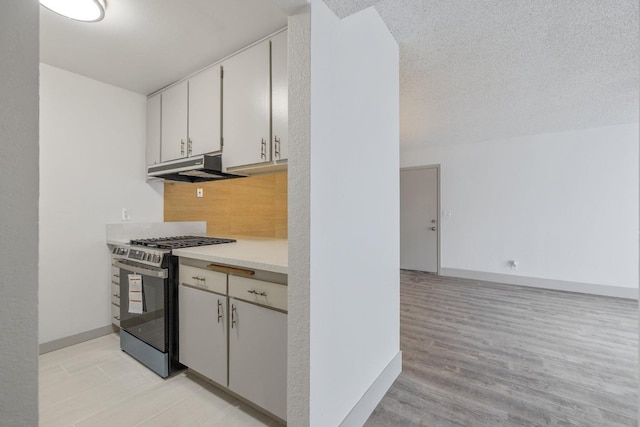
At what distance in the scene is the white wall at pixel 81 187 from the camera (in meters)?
2.27

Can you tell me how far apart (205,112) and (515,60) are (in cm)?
249

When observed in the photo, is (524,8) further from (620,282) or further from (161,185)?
(620,282)

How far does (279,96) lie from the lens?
176 cm

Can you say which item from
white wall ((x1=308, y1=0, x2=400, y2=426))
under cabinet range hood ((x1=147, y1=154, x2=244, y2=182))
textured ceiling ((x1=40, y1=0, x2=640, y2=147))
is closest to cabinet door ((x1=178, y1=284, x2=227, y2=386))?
white wall ((x1=308, y1=0, x2=400, y2=426))

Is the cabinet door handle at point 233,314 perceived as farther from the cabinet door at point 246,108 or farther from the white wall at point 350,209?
the cabinet door at point 246,108

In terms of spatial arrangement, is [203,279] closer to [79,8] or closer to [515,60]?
[79,8]

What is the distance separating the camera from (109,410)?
1609 millimetres

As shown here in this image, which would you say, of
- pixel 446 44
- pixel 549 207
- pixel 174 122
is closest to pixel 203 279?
pixel 174 122

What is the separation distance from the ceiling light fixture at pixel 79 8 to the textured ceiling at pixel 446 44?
5cm

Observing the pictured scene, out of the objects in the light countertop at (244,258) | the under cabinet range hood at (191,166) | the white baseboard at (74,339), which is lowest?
the white baseboard at (74,339)

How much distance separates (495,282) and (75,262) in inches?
212

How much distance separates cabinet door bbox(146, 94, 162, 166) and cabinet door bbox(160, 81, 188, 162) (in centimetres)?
9

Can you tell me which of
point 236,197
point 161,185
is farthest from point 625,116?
point 161,185

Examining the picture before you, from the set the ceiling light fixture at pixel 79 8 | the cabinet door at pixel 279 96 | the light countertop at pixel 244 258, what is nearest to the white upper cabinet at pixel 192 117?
the cabinet door at pixel 279 96
